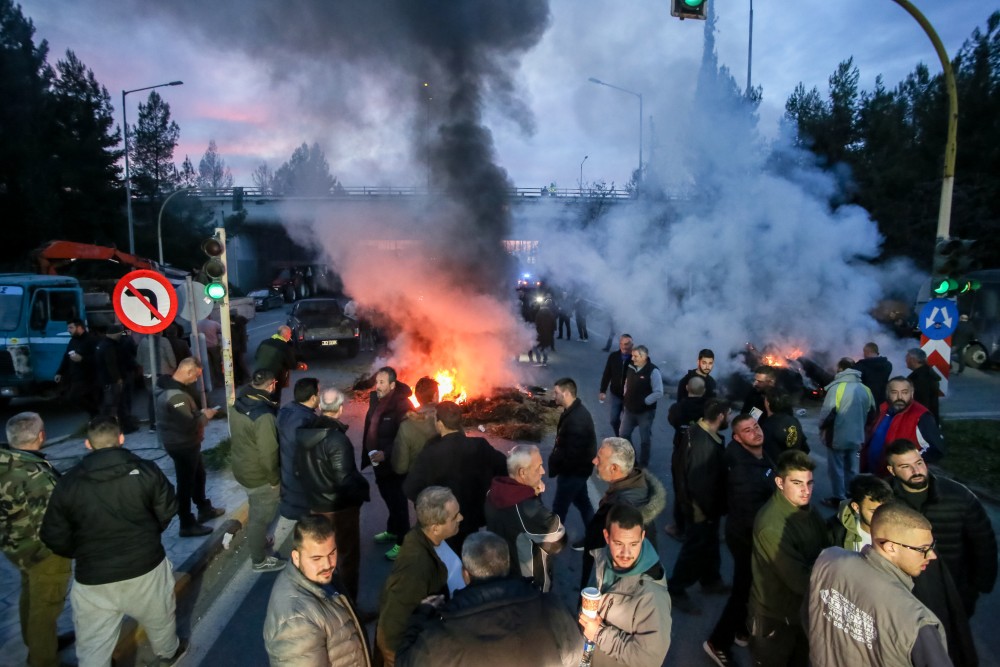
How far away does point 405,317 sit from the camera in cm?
1302

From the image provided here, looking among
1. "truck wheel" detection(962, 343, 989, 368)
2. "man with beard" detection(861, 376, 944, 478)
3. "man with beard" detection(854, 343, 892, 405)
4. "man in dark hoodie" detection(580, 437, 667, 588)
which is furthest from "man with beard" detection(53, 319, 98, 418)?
"truck wheel" detection(962, 343, 989, 368)

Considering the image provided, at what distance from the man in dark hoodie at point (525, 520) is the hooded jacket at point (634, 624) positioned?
64cm

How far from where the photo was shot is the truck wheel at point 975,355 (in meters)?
16.5

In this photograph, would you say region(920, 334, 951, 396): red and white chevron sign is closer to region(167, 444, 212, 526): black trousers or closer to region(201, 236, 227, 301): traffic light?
region(167, 444, 212, 526): black trousers

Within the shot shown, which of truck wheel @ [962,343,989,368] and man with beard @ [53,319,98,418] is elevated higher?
man with beard @ [53,319,98,418]

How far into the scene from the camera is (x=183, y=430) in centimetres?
537

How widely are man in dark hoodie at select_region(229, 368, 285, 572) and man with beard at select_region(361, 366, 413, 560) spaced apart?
0.88m

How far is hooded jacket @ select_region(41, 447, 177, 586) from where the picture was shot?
3.27 metres

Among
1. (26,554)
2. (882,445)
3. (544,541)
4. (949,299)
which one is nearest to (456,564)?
(544,541)

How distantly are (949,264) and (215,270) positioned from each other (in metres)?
9.55

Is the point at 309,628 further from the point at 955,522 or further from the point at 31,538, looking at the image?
the point at 955,522

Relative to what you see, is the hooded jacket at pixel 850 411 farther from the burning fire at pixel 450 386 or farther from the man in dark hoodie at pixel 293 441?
the burning fire at pixel 450 386

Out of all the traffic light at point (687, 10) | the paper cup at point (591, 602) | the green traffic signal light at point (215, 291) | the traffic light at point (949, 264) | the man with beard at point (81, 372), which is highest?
the traffic light at point (687, 10)

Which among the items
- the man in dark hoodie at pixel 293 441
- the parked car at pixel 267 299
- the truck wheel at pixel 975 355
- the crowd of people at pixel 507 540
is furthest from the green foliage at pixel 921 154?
the parked car at pixel 267 299
